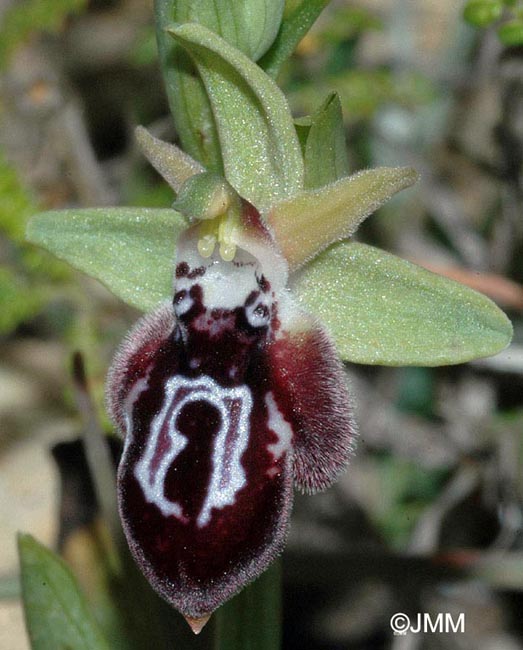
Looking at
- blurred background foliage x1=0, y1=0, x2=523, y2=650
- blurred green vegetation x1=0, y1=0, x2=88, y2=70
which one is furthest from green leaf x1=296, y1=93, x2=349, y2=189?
blurred green vegetation x1=0, y1=0, x2=88, y2=70

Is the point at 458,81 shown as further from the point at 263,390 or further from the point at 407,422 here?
the point at 263,390

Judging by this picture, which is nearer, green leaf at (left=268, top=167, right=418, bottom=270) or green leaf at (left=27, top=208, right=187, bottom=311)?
green leaf at (left=268, top=167, right=418, bottom=270)

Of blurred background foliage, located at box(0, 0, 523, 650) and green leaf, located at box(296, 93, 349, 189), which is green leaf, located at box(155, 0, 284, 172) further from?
blurred background foliage, located at box(0, 0, 523, 650)

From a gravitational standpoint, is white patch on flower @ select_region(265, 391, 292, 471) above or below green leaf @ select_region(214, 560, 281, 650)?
above

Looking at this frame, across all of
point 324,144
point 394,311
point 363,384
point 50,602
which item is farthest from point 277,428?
point 363,384

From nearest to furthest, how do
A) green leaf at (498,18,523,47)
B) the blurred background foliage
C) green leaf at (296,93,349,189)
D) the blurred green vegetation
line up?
green leaf at (296,93,349,189), green leaf at (498,18,523,47), the blurred background foliage, the blurred green vegetation

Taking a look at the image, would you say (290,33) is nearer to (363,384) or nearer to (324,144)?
(324,144)

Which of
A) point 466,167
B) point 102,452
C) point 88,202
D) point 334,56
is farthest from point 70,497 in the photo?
point 466,167
